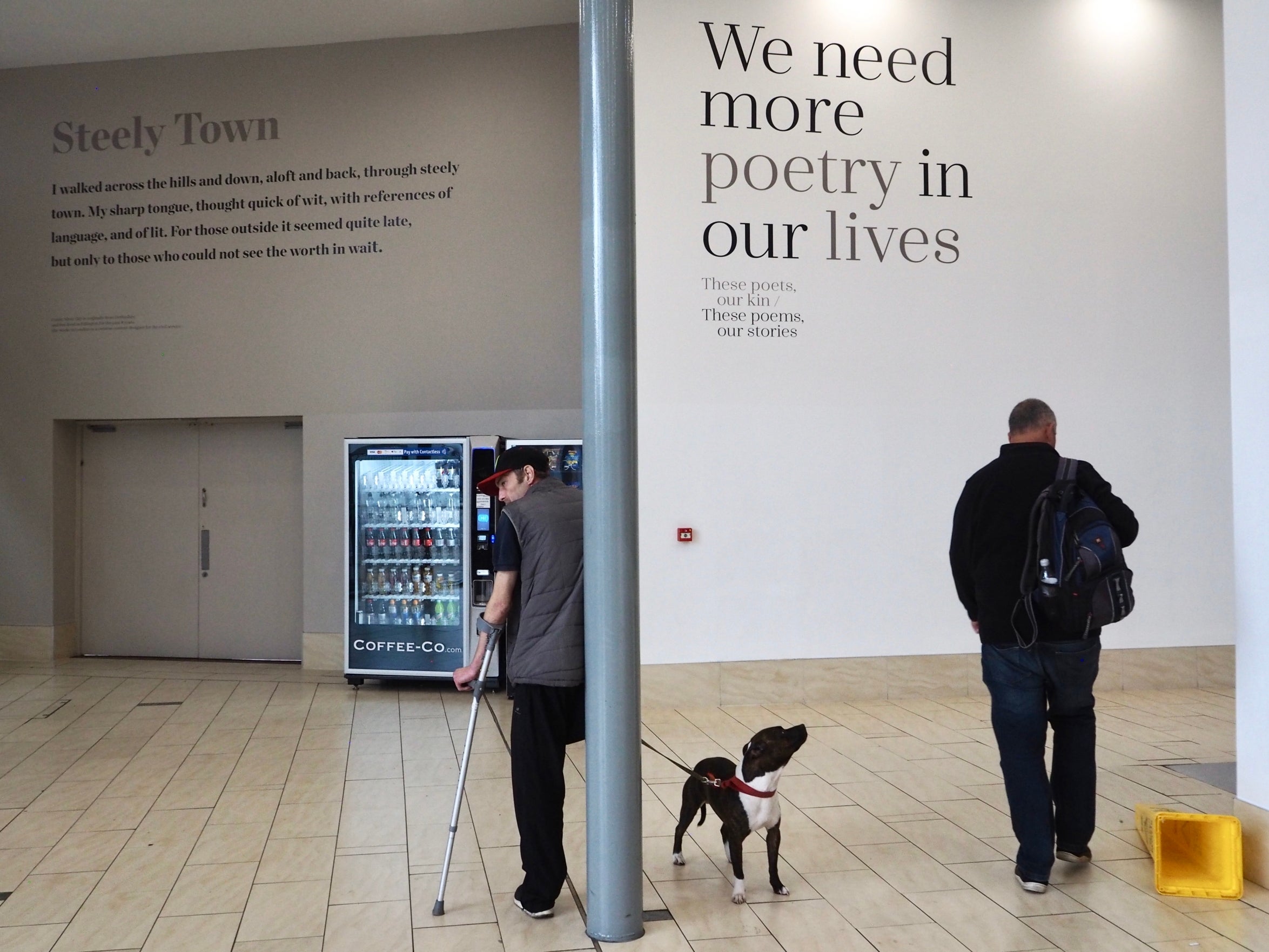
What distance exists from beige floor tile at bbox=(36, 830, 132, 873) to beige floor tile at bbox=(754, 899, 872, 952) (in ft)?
7.99

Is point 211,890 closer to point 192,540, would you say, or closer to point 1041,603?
point 1041,603

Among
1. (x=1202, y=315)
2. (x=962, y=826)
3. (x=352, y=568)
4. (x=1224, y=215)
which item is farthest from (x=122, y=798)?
(x=1224, y=215)

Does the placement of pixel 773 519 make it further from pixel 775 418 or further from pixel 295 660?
pixel 295 660

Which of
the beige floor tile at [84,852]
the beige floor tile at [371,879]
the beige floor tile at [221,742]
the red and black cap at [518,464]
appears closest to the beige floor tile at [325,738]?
the beige floor tile at [221,742]

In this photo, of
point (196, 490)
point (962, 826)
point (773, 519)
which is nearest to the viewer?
point (962, 826)

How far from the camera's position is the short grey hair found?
12.0 feet

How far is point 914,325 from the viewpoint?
6.84 metres

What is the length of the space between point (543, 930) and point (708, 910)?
54 centimetres

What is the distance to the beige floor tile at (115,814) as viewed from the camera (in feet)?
14.6

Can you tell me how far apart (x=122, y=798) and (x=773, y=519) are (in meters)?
3.85

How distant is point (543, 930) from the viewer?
10.9ft

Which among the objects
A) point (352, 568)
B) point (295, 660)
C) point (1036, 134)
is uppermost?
point (1036, 134)

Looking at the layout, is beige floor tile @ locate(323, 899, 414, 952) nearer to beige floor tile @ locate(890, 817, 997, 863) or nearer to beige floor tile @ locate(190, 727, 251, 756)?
beige floor tile @ locate(890, 817, 997, 863)

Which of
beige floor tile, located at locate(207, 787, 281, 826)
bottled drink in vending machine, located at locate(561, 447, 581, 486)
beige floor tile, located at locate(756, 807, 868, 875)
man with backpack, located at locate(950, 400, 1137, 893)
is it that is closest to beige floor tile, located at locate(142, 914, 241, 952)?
beige floor tile, located at locate(207, 787, 281, 826)
